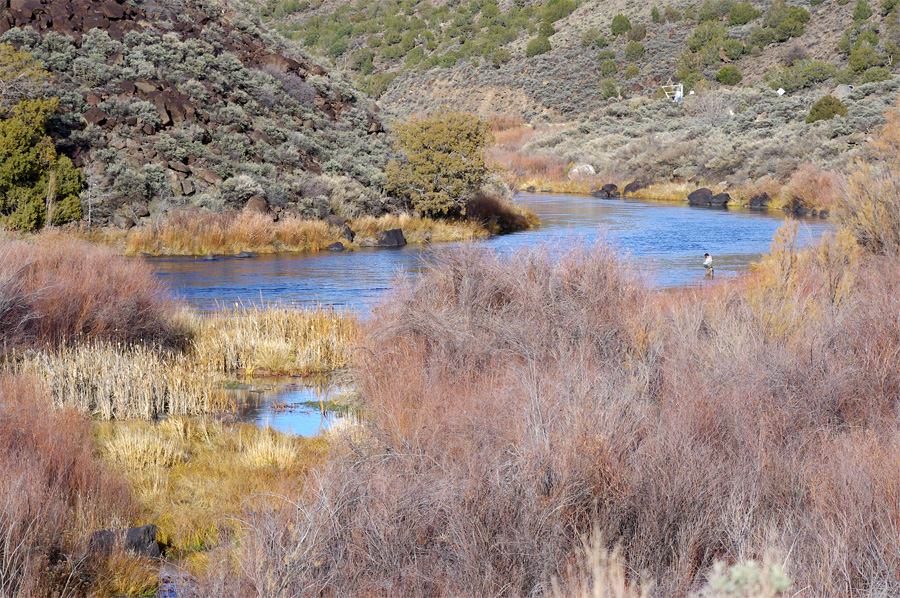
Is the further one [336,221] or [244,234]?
[336,221]

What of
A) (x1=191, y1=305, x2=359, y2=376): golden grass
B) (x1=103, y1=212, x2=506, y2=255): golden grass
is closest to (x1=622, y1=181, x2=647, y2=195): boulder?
(x1=103, y1=212, x2=506, y2=255): golden grass

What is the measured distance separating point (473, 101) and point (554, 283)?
245 ft

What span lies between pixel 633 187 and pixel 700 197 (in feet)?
22.9

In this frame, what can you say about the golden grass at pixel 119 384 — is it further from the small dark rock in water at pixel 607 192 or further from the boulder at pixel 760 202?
the small dark rock in water at pixel 607 192

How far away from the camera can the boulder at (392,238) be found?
28.4 meters

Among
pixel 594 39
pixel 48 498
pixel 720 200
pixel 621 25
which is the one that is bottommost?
pixel 48 498

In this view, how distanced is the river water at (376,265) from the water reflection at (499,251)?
0.09 feet

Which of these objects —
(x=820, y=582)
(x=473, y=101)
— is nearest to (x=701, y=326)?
(x=820, y=582)

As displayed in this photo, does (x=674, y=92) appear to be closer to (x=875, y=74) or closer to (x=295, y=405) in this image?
(x=875, y=74)

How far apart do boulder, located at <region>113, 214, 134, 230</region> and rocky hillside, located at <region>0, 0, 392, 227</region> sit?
1.1 inches

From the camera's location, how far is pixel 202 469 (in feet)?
28.8

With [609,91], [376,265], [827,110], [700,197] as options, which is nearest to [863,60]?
[827,110]

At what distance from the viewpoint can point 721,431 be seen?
7016mm

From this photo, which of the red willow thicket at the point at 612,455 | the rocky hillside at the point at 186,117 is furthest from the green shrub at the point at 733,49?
the red willow thicket at the point at 612,455
